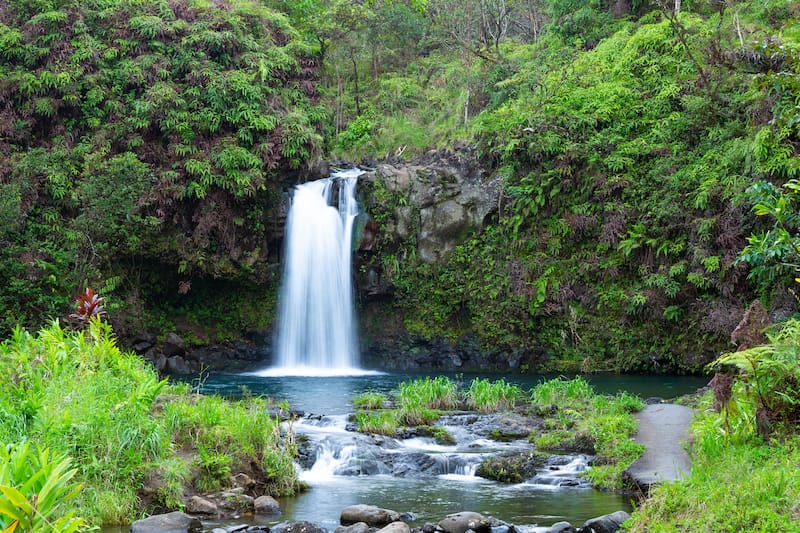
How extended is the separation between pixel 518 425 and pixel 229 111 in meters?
14.9

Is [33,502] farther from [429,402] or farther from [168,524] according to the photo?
[429,402]

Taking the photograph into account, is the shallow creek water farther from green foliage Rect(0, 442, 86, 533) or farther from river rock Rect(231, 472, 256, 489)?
green foliage Rect(0, 442, 86, 533)

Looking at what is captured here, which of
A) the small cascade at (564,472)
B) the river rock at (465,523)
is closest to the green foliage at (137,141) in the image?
the small cascade at (564,472)

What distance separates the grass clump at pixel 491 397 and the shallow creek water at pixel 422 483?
1166 mm

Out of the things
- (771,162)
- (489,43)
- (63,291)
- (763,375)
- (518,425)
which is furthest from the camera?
(489,43)

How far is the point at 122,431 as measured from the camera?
7816mm

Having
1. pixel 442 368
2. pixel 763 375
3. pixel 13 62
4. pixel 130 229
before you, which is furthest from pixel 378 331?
pixel 763 375

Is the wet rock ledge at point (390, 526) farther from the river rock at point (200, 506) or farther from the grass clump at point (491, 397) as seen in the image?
the grass clump at point (491, 397)

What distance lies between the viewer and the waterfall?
2183cm

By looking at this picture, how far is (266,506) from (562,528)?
3.19m

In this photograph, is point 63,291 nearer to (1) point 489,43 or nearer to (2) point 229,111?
(2) point 229,111

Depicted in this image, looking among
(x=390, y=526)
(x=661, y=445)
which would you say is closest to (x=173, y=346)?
(x=661, y=445)

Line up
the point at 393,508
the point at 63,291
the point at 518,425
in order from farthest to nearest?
the point at 63,291
the point at 518,425
the point at 393,508

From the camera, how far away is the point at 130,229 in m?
20.7
